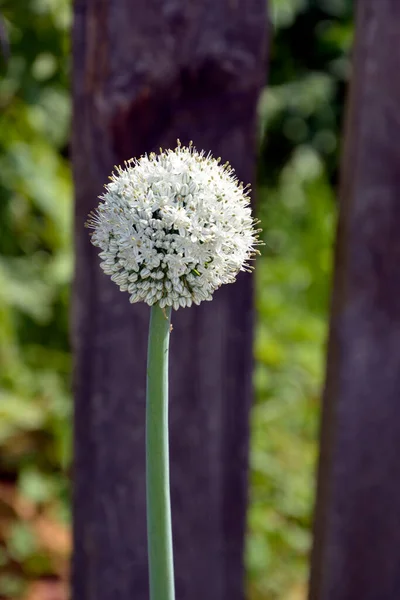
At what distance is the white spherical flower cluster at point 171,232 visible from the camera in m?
0.73

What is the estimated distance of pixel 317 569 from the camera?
1.79 metres

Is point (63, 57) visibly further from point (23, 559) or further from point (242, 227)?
point (242, 227)

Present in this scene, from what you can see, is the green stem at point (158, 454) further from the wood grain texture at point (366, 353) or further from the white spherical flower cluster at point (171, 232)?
the wood grain texture at point (366, 353)

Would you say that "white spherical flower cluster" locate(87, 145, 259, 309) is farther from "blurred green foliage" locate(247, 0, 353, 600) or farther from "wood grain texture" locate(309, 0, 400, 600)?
"blurred green foliage" locate(247, 0, 353, 600)

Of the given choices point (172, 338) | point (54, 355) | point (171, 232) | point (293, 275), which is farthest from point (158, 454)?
point (293, 275)

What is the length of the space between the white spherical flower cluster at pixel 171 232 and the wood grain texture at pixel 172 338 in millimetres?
707

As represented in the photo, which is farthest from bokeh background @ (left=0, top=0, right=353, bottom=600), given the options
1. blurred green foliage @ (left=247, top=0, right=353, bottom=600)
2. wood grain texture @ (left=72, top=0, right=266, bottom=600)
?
wood grain texture @ (left=72, top=0, right=266, bottom=600)

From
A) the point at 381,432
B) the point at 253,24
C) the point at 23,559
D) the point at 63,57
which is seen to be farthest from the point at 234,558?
the point at 63,57

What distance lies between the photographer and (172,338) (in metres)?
1.57

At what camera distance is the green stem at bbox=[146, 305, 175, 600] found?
28.0 inches

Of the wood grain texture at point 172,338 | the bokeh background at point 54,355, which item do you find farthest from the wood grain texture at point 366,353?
the bokeh background at point 54,355

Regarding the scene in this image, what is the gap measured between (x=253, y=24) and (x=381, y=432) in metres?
0.88

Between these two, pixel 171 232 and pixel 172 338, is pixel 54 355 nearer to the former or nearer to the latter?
pixel 172 338

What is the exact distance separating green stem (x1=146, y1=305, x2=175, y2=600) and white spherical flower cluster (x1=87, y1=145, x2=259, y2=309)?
0.03m
